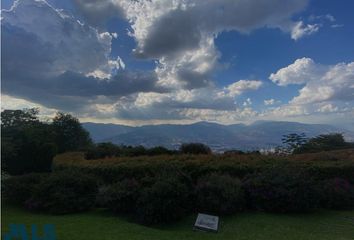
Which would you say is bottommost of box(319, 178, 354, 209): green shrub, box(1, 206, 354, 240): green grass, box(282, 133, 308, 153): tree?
box(1, 206, 354, 240): green grass

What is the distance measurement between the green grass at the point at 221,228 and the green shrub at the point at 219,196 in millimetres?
317

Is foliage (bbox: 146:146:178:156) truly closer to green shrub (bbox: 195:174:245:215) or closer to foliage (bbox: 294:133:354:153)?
green shrub (bbox: 195:174:245:215)

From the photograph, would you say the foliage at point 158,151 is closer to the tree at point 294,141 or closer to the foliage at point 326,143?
the foliage at point 326,143

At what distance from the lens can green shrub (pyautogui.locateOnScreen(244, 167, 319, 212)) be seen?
406 inches

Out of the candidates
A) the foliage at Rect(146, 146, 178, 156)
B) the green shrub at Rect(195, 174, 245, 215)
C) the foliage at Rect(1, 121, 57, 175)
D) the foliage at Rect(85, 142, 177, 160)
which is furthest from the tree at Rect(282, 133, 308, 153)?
the green shrub at Rect(195, 174, 245, 215)

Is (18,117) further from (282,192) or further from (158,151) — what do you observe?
(282,192)

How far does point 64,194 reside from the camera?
10.7m

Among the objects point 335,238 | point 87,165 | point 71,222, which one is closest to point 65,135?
point 87,165

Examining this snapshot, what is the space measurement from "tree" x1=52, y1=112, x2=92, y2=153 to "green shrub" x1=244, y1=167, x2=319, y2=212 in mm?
30057

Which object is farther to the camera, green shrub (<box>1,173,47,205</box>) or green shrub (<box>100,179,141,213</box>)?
green shrub (<box>1,173,47,205</box>)

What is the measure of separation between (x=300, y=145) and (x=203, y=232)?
2334 cm

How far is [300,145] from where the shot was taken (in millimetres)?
30062

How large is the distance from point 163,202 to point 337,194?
5.36m

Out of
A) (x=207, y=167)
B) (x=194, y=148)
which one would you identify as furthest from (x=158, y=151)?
(x=207, y=167)
